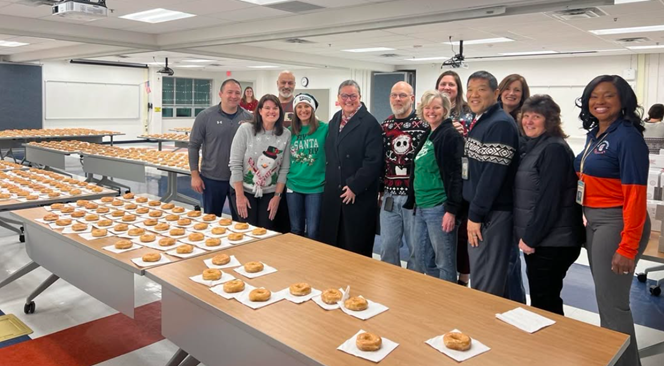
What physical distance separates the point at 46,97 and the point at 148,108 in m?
3.43

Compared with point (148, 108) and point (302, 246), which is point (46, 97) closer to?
point (148, 108)

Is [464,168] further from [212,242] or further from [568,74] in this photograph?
[568,74]

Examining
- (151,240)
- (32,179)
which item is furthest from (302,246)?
(32,179)

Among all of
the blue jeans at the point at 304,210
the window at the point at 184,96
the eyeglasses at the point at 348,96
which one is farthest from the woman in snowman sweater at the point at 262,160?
the window at the point at 184,96

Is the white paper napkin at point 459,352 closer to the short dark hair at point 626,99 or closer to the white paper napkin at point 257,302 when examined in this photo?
the white paper napkin at point 257,302

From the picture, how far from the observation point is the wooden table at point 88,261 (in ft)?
7.34

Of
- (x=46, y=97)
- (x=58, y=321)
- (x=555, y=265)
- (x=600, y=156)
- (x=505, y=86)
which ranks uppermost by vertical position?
(x=46, y=97)

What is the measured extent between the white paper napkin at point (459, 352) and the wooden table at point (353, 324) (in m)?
0.02

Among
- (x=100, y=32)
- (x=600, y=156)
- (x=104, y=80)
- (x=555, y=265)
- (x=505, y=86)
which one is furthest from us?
(x=104, y=80)

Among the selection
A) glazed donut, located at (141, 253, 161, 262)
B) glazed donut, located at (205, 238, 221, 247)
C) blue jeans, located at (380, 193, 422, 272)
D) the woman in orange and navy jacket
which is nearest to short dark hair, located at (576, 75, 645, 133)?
the woman in orange and navy jacket

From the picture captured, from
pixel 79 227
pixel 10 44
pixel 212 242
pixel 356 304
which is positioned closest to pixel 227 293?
pixel 356 304

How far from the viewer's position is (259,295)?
176 centimetres

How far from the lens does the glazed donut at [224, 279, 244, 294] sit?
183 cm

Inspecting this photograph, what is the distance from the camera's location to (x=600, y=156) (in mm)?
2176
